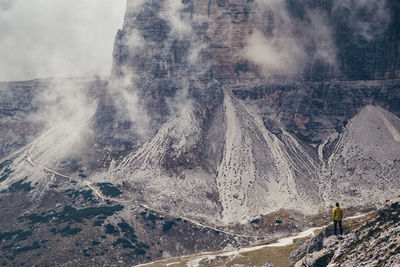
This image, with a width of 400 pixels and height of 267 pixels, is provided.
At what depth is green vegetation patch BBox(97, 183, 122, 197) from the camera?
120 metres

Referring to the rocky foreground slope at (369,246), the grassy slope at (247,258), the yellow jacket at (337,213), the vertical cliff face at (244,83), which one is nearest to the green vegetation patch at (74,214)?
the vertical cliff face at (244,83)

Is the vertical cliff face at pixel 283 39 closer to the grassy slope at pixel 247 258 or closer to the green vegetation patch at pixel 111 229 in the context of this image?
the green vegetation patch at pixel 111 229

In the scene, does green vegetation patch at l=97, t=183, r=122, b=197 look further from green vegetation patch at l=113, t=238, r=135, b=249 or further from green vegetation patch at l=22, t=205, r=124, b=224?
green vegetation patch at l=113, t=238, r=135, b=249

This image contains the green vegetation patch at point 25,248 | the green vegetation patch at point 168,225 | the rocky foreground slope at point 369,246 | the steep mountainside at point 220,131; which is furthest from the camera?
the steep mountainside at point 220,131

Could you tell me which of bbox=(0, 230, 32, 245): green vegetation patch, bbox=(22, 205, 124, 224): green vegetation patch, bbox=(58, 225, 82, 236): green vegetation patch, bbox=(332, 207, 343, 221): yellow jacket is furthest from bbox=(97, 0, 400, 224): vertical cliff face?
bbox=(332, 207, 343, 221): yellow jacket

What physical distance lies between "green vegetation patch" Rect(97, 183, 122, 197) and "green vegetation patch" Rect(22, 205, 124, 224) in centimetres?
613

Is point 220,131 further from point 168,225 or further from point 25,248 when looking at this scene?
point 25,248

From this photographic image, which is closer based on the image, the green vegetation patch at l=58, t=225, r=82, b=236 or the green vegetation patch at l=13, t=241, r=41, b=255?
the green vegetation patch at l=13, t=241, r=41, b=255

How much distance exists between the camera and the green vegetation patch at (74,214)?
4370 inches

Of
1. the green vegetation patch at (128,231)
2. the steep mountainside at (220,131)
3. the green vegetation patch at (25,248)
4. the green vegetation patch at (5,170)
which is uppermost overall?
the steep mountainside at (220,131)

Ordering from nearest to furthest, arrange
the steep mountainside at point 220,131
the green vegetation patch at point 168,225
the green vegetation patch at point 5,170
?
Result: the green vegetation patch at point 168,225 → the steep mountainside at point 220,131 → the green vegetation patch at point 5,170

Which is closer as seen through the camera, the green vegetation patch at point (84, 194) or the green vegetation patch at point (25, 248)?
the green vegetation patch at point (25, 248)

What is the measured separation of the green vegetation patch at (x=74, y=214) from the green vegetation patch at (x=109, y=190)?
20.1 feet

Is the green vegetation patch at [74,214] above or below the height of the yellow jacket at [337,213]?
below
